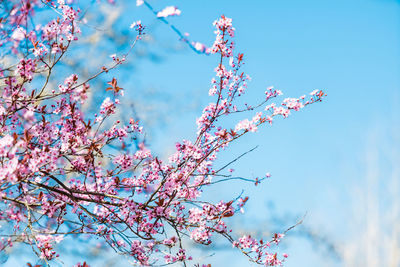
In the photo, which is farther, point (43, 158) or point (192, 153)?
point (192, 153)

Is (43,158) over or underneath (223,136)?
underneath

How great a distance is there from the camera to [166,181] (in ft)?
7.83

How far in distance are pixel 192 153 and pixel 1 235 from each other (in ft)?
4.97

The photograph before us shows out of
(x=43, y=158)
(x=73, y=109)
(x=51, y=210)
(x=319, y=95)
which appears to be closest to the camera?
(x=43, y=158)

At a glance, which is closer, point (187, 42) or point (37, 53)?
point (187, 42)

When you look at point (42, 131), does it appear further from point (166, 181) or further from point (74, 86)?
point (166, 181)

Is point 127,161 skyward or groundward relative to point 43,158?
skyward

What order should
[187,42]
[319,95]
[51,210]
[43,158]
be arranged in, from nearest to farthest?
[187,42] → [43,158] → [51,210] → [319,95]

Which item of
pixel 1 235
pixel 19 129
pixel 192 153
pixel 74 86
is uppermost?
pixel 74 86

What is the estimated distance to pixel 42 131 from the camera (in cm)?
241

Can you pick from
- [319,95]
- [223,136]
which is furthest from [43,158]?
[319,95]

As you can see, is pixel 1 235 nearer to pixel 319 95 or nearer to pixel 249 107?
pixel 249 107

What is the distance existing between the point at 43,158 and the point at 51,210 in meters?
0.55

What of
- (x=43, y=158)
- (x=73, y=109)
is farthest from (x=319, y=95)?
(x=43, y=158)
